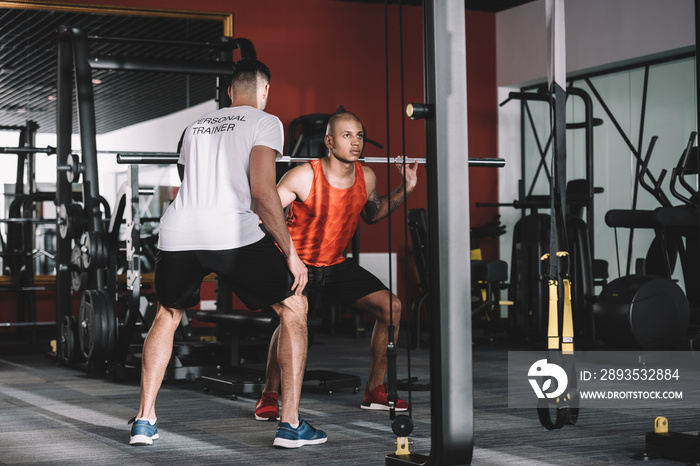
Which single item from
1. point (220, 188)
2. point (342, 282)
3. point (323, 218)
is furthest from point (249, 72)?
point (342, 282)

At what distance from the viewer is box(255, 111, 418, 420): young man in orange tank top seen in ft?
12.0

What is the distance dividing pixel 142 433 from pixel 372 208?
1.37 metres

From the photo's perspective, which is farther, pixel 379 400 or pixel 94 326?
pixel 94 326

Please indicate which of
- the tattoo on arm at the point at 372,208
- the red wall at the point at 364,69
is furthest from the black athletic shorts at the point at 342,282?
the red wall at the point at 364,69

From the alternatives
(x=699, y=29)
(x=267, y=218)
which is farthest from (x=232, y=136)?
(x=699, y=29)

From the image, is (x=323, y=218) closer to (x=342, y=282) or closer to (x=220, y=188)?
(x=342, y=282)

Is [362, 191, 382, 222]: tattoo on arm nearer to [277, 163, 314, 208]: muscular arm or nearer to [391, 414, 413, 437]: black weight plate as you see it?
[277, 163, 314, 208]: muscular arm

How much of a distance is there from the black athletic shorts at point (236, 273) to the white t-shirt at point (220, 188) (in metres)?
0.03

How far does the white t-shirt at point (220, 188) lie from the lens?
3014 millimetres

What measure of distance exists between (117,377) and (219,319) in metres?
0.80

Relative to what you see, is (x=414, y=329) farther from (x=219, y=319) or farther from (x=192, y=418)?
(x=192, y=418)

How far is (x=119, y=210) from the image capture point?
501 cm

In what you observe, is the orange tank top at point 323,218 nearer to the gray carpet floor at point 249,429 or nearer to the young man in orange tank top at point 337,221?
the young man in orange tank top at point 337,221

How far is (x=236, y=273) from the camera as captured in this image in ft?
9.93
